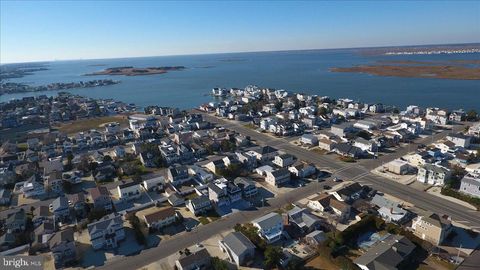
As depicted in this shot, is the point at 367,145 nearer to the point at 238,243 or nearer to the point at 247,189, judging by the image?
the point at 247,189

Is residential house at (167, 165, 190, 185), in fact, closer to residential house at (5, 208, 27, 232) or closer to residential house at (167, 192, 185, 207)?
residential house at (167, 192, 185, 207)

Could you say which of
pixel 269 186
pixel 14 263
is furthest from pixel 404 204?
pixel 14 263

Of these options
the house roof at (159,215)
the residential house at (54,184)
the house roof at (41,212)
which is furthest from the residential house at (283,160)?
the residential house at (54,184)

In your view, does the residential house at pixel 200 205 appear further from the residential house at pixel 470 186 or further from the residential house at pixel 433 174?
the residential house at pixel 470 186

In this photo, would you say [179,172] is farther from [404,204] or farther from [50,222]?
[404,204]

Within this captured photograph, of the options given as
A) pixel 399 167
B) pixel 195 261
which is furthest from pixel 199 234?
pixel 399 167

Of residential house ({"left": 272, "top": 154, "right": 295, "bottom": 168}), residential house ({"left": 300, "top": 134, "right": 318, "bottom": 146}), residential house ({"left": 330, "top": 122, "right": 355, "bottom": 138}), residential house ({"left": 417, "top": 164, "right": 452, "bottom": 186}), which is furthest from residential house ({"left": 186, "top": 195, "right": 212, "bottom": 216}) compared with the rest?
residential house ({"left": 330, "top": 122, "right": 355, "bottom": 138})

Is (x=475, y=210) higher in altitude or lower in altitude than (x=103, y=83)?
lower
